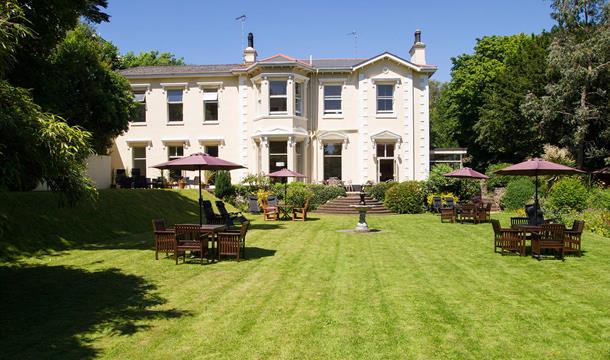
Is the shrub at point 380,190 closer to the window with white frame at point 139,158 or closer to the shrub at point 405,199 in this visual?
the shrub at point 405,199

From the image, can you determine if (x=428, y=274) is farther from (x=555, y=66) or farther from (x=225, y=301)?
(x=555, y=66)

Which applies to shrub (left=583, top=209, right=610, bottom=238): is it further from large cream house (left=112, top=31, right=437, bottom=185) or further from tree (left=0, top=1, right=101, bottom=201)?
tree (left=0, top=1, right=101, bottom=201)

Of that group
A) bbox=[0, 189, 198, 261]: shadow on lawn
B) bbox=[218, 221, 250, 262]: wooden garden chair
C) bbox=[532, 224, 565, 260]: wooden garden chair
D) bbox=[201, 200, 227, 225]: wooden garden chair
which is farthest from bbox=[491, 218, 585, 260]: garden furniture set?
bbox=[0, 189, 198, 261]: shadow on lawn

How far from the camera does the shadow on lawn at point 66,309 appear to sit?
6.02 m

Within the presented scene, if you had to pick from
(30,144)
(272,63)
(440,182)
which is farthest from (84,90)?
(440,182)

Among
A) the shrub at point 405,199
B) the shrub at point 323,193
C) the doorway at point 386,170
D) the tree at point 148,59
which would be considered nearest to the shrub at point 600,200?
the shrub at point 405,199

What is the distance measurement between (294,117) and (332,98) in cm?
326

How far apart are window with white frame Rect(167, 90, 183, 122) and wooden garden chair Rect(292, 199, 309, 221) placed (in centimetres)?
1307

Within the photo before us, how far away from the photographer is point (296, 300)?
806 centimetres

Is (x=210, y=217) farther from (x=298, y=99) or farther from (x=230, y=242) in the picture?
(x=298, y=99)

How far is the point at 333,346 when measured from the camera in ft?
19.5

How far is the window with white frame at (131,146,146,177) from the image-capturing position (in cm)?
3234

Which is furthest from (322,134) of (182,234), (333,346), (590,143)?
(333,346)

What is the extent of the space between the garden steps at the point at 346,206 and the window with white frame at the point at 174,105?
39.5ft
